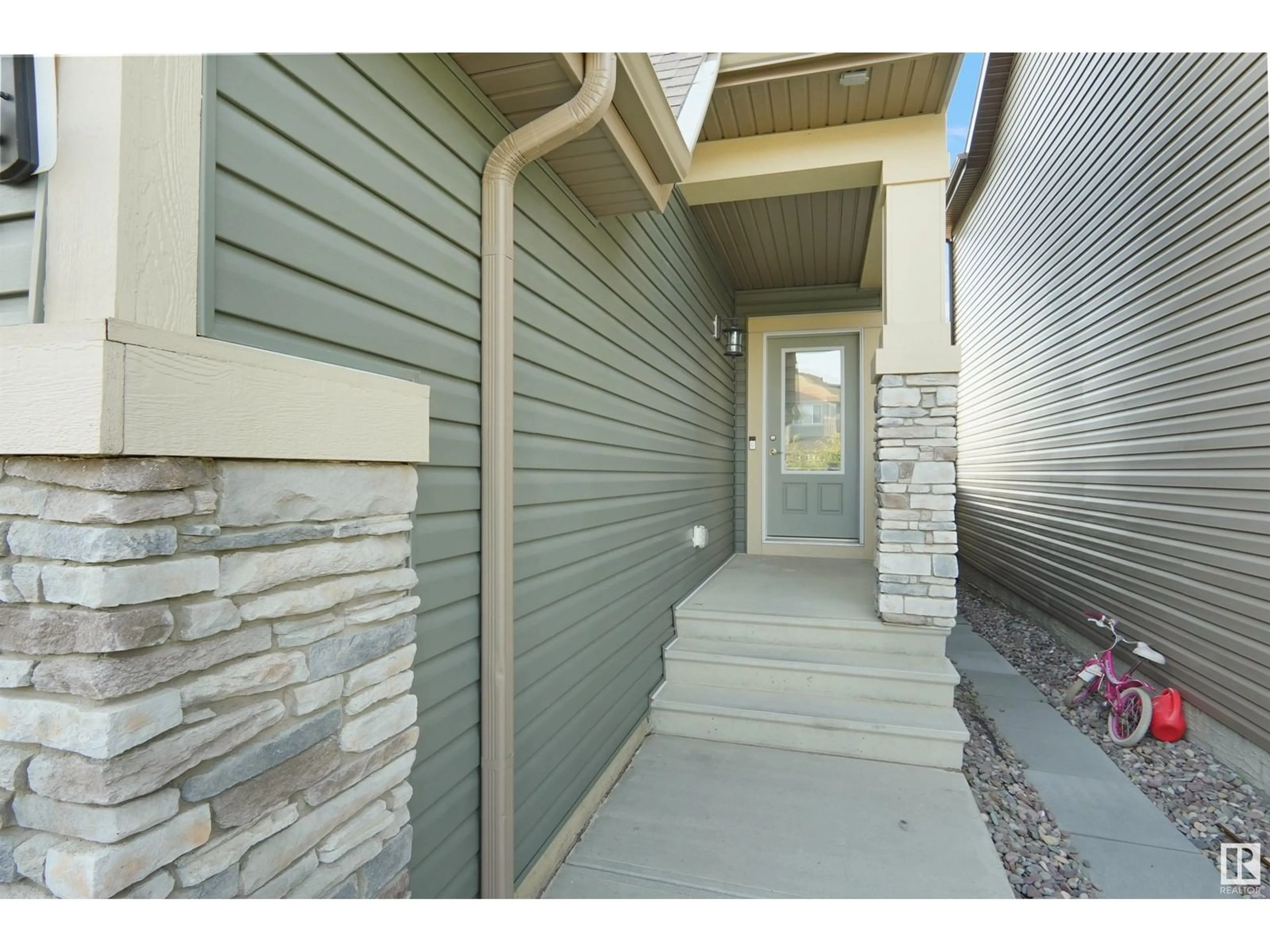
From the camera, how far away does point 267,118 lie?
1098 millimetres

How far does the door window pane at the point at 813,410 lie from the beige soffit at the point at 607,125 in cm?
385

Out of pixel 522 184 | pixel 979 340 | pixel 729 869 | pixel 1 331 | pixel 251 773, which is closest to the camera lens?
pixel 1 331

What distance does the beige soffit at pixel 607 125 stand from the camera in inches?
65.6

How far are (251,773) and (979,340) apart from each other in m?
8.71

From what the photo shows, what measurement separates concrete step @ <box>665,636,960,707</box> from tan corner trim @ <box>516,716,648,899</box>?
541 mm

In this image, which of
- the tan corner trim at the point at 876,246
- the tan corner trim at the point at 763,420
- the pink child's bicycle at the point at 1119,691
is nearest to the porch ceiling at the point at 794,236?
the tan corner trim at the point at 876,246

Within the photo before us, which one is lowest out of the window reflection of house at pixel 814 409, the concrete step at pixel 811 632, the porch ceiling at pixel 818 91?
the concrete step at pixel 811 632

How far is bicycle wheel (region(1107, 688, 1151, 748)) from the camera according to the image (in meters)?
3.25

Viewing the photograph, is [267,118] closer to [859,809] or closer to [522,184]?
[522,184]

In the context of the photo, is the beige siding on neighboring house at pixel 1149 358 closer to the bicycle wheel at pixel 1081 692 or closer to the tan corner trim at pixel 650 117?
the bicycle wheel at pixel 1081 692

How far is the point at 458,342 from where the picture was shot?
1.65 meters

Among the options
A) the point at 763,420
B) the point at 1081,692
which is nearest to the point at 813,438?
the point at 763,420
